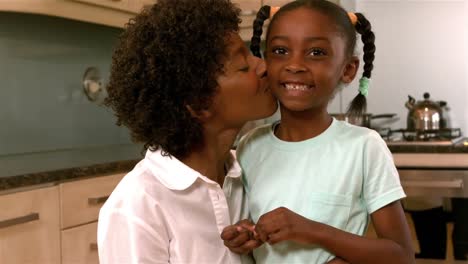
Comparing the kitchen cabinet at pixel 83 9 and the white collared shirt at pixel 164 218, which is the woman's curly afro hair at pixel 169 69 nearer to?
the white collared shirt at pixel 164 218

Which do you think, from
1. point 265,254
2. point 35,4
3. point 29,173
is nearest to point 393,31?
point 35,4

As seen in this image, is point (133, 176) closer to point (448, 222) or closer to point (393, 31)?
point (448, 222)

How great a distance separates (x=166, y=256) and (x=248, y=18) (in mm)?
2098

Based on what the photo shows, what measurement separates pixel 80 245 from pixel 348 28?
3.91 ft

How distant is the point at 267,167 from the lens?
117 cm

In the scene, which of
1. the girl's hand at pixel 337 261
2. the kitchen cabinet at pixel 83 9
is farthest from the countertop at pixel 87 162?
the girl's hand at pixel 337 261

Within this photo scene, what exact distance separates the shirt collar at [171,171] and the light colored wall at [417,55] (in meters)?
2.13

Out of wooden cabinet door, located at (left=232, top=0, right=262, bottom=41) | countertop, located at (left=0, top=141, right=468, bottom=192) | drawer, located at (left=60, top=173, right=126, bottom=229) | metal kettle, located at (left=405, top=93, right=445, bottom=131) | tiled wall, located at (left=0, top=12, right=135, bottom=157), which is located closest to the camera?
countertop, located at (left=0, top=141, right=468, bottom=192)

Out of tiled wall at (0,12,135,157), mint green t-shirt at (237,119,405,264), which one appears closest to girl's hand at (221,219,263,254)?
mint green t-shirt at (237,119,405,264)

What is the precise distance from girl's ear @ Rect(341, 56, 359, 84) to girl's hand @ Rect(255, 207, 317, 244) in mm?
339

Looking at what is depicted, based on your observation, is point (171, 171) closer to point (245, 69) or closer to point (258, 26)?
point (245, 69)

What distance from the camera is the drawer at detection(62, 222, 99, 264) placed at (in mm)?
1911

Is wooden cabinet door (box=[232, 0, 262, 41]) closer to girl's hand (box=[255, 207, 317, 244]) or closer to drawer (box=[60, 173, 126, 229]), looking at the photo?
drawer (box=[60, 173, 126, 229])

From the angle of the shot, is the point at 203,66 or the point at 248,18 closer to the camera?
the point at 203,66
